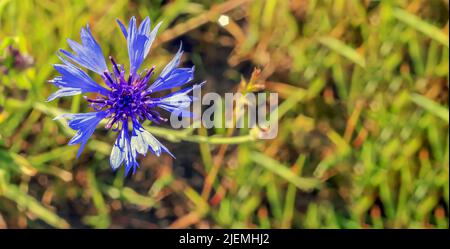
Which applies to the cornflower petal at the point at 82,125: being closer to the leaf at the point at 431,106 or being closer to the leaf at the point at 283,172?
the leaf at the point at 283,172

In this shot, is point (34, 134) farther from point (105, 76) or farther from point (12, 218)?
point (105, 76)

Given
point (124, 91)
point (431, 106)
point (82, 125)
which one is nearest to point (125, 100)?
point (124, 91)

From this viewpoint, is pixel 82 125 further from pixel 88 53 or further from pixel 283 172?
pixel 283 172

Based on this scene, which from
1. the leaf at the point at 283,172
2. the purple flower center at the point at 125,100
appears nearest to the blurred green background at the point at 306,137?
the leaf at the point at 283,172

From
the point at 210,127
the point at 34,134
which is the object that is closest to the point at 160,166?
the point at 210,127

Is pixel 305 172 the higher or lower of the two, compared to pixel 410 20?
lower

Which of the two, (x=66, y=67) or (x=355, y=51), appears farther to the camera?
(x=355, y=51)
